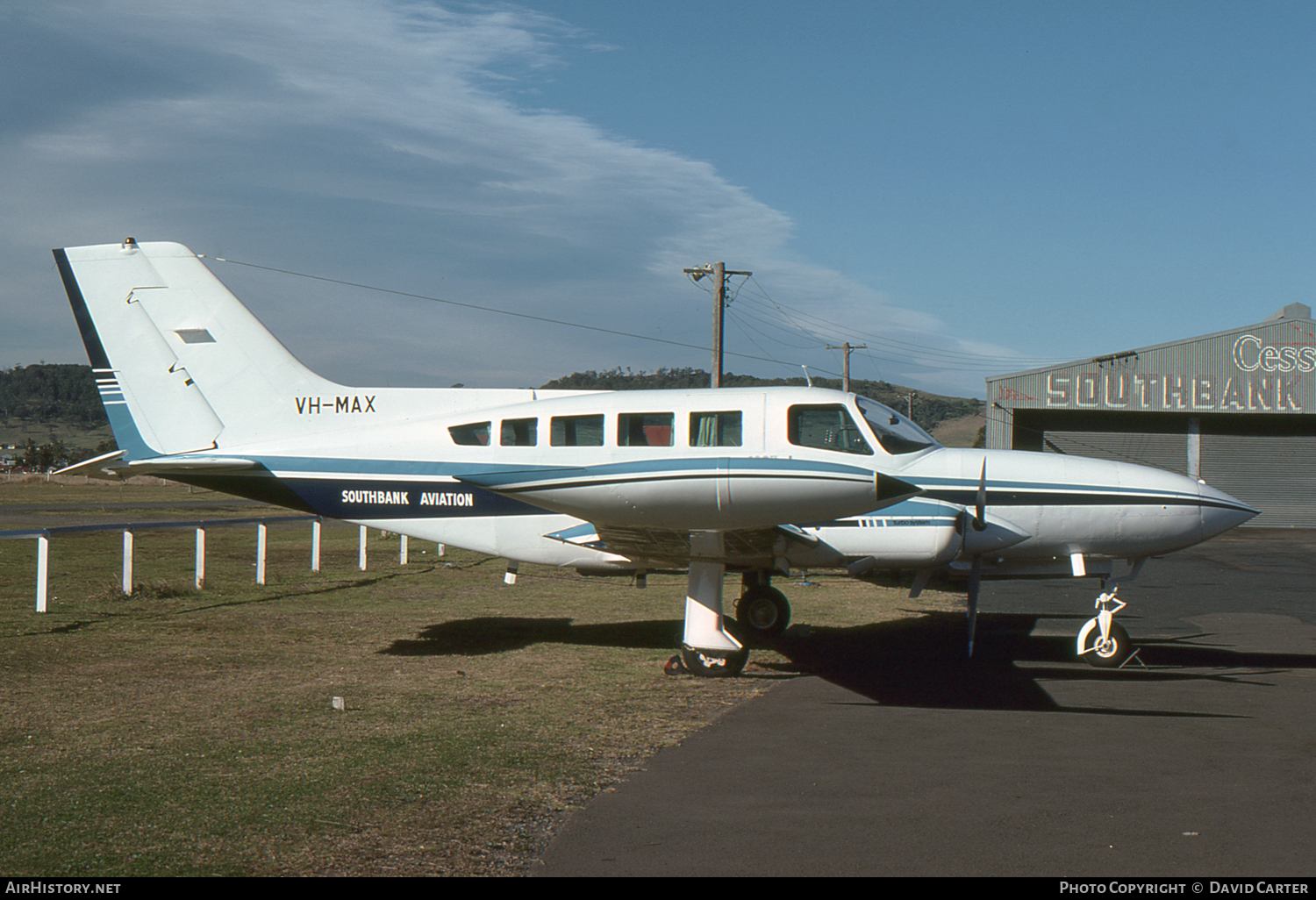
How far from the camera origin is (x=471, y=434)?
34.8ft

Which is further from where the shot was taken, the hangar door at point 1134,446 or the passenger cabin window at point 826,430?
the hangar door at point 1134,446

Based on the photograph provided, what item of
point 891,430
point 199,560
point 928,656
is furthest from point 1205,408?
point 199,560

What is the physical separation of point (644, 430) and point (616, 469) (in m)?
1.61

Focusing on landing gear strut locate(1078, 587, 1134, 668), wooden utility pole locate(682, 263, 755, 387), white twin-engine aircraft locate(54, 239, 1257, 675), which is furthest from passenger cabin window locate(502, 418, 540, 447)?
wooden utility pole locate(682, 263, 755, 387)

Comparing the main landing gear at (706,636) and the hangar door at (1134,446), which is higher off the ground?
the hangar door at (1134,446)

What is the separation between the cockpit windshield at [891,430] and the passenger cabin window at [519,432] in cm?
332

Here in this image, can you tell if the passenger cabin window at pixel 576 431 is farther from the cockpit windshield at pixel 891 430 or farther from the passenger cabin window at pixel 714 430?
the cockpit windshield at pixel 891 430

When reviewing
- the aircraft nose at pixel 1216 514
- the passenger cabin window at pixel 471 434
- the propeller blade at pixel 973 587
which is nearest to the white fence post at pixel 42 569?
the passenger cabin window at pixel 471 434

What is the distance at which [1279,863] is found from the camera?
184 inches

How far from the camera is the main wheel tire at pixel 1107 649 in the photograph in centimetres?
1045

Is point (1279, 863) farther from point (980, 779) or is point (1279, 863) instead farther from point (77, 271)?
point (77, 271)

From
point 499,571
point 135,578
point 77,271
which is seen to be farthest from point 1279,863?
point 135,578

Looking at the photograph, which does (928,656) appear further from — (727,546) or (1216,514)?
(1216,514)

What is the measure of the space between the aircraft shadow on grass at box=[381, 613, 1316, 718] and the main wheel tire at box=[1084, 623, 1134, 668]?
6.4 inches
